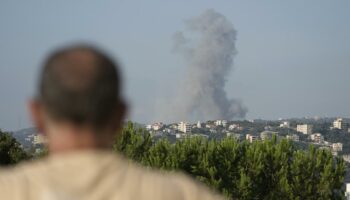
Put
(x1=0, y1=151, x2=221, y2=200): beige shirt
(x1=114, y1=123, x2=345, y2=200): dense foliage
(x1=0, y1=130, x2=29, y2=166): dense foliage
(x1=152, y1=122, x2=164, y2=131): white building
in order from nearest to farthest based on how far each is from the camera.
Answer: (x1=0, y1=151, x2=221, y2=200): beige shirt < (x1=114, y1=123, x2=345, y2=200): dense foliage < (x1=0, y1=130, x2=29, y2=166): dense foliage < (x1=152, y1=122, x2=164, y2=131): white building

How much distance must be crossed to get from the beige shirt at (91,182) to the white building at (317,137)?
618 ft

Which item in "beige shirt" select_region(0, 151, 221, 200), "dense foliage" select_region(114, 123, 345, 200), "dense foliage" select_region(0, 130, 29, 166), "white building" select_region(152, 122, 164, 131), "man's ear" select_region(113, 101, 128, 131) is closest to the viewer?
"beige shirt" select_region(0, 151, 221, 200)

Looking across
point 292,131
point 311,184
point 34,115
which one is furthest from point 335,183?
point 292,131

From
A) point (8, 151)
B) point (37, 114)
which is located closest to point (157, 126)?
point (8, 151)

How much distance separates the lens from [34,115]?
8.43 feet

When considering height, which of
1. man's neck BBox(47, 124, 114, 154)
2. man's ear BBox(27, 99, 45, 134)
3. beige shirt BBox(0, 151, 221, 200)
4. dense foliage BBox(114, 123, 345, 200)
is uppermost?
man's ear BBox(27, 99, 45, 134)

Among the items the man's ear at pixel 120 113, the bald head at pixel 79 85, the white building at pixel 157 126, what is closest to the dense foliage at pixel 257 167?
the man's ear at pixel 120 113

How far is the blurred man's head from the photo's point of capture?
241cm

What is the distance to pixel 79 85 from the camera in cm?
240

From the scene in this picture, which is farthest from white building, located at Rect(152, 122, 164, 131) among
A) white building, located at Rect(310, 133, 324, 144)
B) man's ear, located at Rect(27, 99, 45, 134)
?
man's ear, located at Rect(27, 99, 45, 134)

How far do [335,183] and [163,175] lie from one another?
5510 cm

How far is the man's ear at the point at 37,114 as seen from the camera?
8.34ft

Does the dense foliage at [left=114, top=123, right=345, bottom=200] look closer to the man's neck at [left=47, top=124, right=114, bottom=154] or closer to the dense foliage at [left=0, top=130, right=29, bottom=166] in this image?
the dense foliage at [left=0, top=130, right=29, bottom=166]

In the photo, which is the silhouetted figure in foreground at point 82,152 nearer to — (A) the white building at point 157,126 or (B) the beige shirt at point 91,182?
(B) the beige shirt at point 91,182
